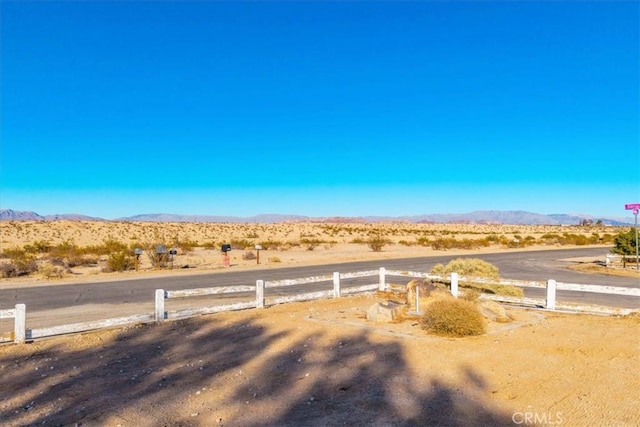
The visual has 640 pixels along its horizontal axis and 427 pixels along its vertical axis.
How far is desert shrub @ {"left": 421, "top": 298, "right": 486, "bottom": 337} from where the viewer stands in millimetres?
10227

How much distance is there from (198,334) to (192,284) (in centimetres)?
1153

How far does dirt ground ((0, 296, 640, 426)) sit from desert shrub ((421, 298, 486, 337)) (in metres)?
0.29

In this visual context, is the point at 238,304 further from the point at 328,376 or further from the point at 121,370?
the point at 328,376

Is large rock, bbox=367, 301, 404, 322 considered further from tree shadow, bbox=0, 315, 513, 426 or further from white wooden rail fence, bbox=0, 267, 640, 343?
white wooden rail fence, bbox=0, 267, 640, 343

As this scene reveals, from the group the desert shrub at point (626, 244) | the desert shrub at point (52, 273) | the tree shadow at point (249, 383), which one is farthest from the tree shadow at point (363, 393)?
the desert shrub at point (626, 244)

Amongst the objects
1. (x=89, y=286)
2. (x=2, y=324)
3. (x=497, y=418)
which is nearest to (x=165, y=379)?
(x=497, y=418)

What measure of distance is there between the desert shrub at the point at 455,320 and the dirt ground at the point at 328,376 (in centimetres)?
29

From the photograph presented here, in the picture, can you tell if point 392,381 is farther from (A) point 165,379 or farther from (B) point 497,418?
(A) point 165,379

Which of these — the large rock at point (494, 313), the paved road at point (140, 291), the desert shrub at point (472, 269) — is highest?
the desert shrub at point (472, 269)

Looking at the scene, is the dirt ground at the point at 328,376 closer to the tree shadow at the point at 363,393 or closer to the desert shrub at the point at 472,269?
the tree shadow at the point at 363,393

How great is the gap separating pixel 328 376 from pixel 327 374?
10cm

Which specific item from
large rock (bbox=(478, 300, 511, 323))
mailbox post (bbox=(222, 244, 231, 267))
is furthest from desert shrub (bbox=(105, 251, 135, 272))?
large rock (bbox=(478, 300, 511, 323))

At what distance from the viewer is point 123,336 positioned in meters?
11.2

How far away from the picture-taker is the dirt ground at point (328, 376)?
6516mm
